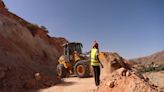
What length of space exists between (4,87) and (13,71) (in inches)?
78.2

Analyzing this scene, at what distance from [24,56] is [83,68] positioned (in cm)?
1244

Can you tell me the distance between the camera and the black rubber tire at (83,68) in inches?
724

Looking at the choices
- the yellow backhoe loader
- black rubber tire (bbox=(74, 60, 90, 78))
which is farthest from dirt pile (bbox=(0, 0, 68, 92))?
black rubber tire (bbox=(74, 60, 90, 78))

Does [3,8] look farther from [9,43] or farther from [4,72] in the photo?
[4,72]

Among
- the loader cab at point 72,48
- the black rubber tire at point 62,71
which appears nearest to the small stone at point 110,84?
the black rubber tire at point 62,71

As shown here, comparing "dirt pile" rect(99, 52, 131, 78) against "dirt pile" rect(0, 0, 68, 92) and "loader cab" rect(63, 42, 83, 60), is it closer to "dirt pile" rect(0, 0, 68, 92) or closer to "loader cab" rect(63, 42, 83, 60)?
"dirt pile" rect(0, 0, 68, 92)

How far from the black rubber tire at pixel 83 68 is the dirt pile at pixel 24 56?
57.4 inches

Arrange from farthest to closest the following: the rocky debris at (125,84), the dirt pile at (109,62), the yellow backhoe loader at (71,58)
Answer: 1. the yellow backhoe loader at (71,58)
2. the dirt pile at (109,62)
3. the rocky debris at (125,84)

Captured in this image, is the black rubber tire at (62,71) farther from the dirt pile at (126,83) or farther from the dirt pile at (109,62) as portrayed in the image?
the dirt pile at (126,83)

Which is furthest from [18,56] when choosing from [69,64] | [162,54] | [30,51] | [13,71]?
[162,54]

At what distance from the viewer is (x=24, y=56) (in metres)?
29.6

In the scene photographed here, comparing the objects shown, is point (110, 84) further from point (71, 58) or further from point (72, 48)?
point (72, 48)

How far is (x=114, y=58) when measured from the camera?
13.8 m

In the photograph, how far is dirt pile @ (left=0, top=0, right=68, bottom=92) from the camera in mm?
15416
